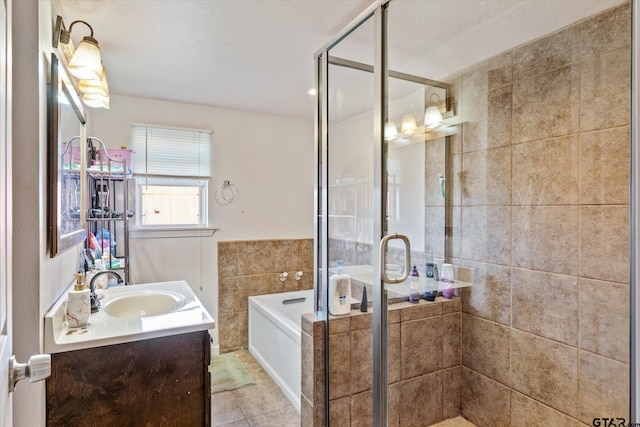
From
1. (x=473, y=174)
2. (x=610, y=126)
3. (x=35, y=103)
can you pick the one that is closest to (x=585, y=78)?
(x=610, y=126)

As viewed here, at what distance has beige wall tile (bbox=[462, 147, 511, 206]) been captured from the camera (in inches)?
79.3

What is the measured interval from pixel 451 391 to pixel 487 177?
4.38ft

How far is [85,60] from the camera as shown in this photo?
1593mm

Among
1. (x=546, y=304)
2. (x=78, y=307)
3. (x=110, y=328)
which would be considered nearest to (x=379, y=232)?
(x=546, y=304)

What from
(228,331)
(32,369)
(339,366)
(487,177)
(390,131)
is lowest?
(228,331)

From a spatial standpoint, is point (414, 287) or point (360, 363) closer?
point (360, 363)

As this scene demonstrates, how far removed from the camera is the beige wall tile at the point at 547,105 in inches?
66.4

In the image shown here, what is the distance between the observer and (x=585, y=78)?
1618 millimetres

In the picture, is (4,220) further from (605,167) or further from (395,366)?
(605,167)

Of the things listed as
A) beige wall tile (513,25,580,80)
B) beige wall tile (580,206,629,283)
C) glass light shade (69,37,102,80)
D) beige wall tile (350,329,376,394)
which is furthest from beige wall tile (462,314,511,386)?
glass light shade (69,37,102,80)

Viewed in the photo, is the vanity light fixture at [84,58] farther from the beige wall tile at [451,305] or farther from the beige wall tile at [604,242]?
the beige wall tile at [604,242]

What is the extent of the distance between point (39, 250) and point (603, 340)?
2.23 m

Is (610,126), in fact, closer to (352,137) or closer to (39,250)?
(352,137)

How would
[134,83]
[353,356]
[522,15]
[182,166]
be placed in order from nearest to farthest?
1. [522,15]
2. [353,356]
3. [134,83]
4. [182,166]
